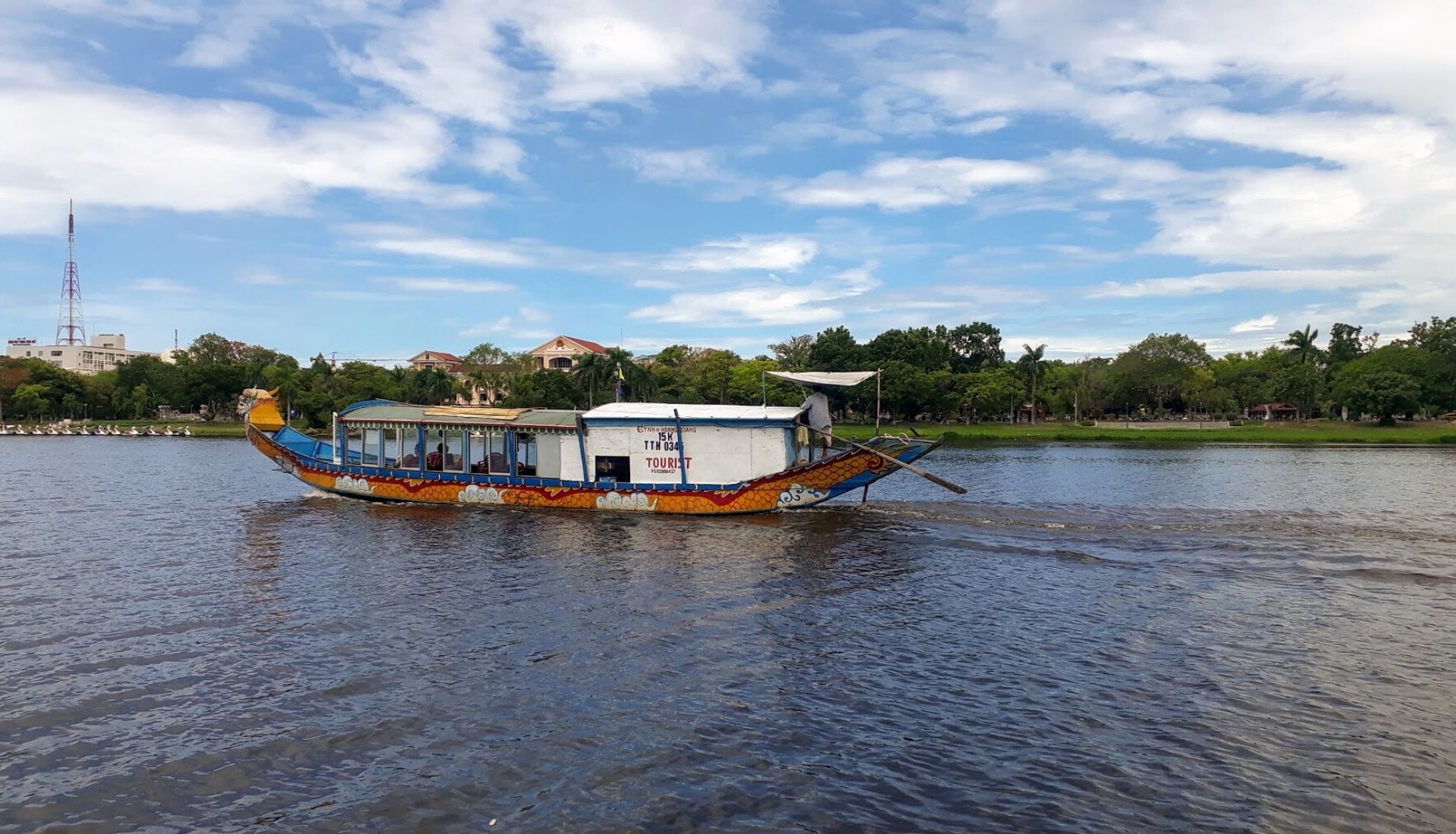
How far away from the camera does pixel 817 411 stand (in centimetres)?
2858

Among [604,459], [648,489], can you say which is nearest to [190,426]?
[604,459]

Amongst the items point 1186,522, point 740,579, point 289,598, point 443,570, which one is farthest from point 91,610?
point 1186,522

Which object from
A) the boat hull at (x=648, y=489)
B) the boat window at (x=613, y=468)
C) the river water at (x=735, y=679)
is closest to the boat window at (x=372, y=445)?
the boat hull at (x=648, y=489)

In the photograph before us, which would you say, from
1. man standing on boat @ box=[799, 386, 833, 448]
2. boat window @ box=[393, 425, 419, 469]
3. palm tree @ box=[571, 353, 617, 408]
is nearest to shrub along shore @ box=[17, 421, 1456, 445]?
palm tree @ box=[571, 353, 617, 408]

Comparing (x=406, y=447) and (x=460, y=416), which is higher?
(x=460, y=416)

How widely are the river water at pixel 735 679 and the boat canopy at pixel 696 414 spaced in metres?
4.34

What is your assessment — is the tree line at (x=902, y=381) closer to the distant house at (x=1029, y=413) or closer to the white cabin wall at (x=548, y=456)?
the distant house at (x=1029, y=413)

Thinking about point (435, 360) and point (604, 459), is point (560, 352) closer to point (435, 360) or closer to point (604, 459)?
point (435, 360)

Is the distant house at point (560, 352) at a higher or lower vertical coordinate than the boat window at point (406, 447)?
higher

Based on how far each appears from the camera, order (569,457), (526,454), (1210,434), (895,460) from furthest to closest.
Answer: (1210,434), (526,454), (569,457), (895,460)

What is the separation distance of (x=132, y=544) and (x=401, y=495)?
29.6ft

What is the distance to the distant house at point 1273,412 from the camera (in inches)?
4301

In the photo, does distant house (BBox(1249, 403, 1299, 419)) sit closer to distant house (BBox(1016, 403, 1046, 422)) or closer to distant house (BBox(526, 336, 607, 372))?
distant house (BBox(1016, 403, 1046, 422))

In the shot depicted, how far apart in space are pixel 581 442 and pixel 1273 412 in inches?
4525
